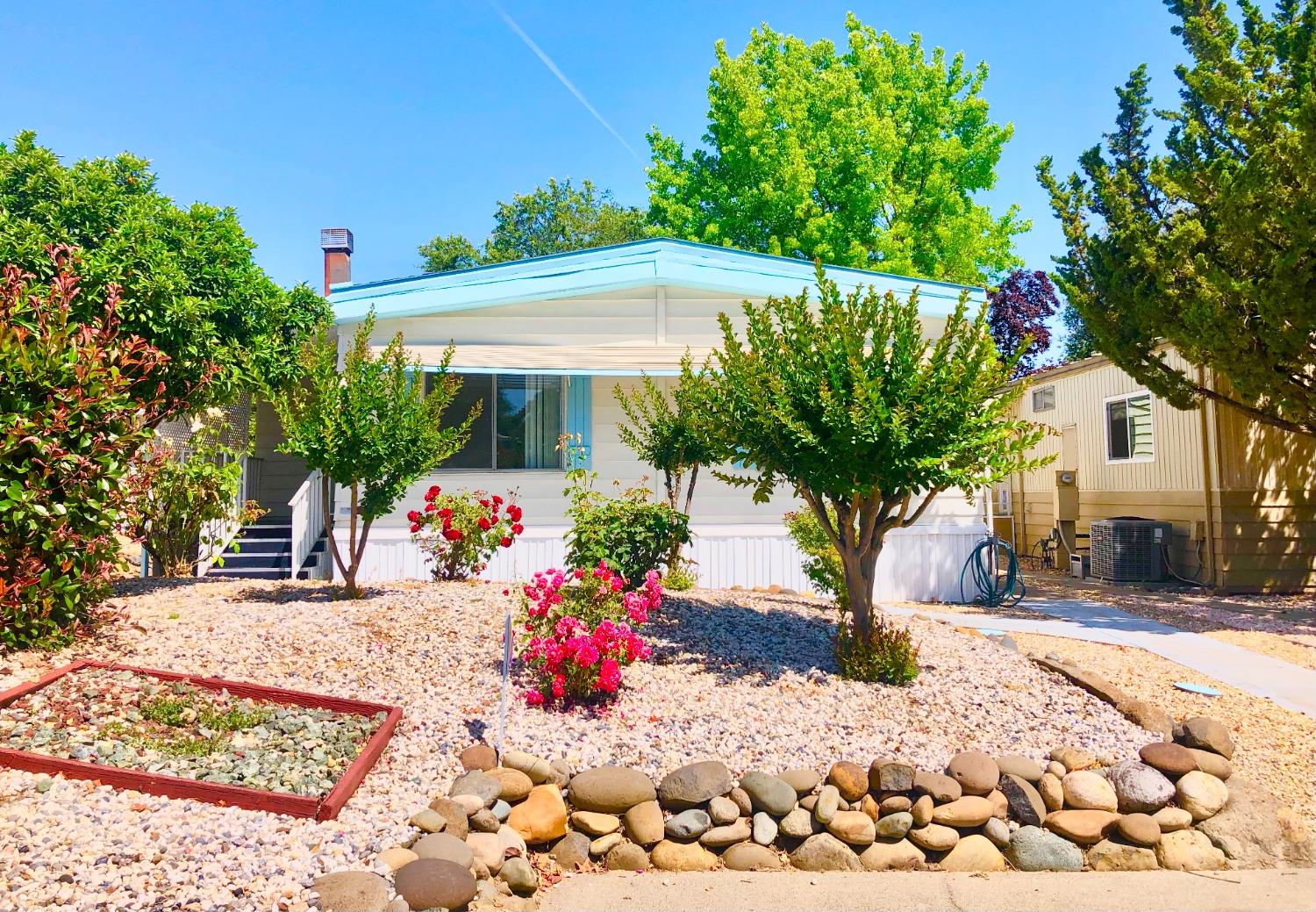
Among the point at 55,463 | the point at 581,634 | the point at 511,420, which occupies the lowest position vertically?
the point at 581,634

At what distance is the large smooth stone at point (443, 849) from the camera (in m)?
3.50

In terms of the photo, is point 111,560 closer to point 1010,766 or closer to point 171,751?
point 171,751

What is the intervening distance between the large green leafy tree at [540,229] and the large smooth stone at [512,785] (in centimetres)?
3044

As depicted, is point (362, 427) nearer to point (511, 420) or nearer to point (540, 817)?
point (540, 817)

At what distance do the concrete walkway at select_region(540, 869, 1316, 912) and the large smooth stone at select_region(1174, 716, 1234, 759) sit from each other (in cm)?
80

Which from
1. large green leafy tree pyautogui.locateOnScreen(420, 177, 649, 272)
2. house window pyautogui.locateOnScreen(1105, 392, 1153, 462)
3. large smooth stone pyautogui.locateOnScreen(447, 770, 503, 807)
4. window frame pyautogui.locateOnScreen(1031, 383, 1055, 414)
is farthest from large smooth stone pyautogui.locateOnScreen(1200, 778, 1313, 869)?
large green leafy tree pyautogui.locateOnScreen(420, 177, 649, 272)

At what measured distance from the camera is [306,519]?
9.52 m

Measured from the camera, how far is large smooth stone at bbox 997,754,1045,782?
4.48 m

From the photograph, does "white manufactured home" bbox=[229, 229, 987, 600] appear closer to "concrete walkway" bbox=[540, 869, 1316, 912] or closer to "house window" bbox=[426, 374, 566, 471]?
"house window" bbox=[426, 374, 566, 471]

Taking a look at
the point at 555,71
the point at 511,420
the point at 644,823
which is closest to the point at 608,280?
the point at 511,420

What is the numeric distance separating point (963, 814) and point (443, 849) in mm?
2421

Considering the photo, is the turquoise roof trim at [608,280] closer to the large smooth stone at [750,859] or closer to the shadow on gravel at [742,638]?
the shadow on gravel at [742,638]

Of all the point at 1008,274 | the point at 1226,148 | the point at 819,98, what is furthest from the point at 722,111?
the point at 1226,148

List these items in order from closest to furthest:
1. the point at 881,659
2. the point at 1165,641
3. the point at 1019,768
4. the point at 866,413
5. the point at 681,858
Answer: the point at 681,858 < the point at 1019,768 < the point at 866,413 < the point at 881,659 < the point at 1165,641
